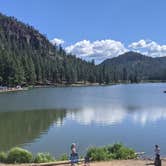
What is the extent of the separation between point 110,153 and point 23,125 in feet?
87.2

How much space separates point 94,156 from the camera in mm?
27844

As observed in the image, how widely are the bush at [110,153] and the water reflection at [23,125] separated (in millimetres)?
12657

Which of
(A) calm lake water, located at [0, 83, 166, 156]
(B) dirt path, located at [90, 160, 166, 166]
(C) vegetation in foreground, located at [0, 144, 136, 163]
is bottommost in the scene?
(A) calm lake water, located at [0, 83, 166, 156]

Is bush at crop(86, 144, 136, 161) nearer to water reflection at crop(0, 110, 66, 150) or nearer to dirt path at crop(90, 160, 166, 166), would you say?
Answer: dirt path at crop(90, 160, 166, 166)

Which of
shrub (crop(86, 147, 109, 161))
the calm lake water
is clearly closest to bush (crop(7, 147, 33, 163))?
shrub (crop(86, 147, 109, 161))

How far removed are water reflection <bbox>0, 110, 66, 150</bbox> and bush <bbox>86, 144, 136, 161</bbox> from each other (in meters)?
12.7

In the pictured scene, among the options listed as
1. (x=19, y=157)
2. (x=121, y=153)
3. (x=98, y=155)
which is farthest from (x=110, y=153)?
(x=19, y=157)

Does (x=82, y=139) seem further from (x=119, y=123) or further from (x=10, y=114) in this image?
(x=10, y=114)

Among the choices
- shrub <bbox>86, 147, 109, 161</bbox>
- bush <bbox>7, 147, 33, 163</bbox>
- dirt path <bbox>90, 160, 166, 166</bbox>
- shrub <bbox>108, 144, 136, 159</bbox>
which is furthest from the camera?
shrub <bbox>108, 144, 136, 159</bbox>

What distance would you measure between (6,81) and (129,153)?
140 m

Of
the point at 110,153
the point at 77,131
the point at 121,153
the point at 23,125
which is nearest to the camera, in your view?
the point at 121,153

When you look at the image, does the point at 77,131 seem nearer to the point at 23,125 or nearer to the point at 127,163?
the point at 23,125

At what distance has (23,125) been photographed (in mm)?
53906

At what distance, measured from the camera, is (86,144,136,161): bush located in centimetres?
2780
